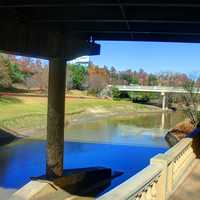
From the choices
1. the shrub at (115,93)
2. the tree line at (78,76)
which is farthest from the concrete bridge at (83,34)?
the shrub at (115,93)

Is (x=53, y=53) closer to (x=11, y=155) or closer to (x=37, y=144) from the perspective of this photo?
(x=11, y=155)

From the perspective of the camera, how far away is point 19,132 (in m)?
47.7

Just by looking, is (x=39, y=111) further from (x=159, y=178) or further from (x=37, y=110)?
(x=159, y=178)

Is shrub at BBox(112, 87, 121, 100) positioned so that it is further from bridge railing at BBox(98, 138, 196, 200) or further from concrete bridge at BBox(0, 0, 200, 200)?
bridge railing at BBox(98, 138, 196, 200)

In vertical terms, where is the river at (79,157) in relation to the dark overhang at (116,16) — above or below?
below

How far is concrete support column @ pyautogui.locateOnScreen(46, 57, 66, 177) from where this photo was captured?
20.0 m

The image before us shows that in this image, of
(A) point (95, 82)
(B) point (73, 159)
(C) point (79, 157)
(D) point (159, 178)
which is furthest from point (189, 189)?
(A) point (95, 82)

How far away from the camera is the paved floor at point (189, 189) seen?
9.70 metres

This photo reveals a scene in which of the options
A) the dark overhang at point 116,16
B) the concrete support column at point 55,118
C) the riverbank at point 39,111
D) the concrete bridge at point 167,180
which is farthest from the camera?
the riverbank at point 39,111

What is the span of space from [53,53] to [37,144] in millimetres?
22133

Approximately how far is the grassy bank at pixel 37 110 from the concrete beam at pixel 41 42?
95.8 feet

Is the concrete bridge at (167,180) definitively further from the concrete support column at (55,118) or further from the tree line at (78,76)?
the tree line at (78,76)

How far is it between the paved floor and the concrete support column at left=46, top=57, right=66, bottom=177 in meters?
9.11

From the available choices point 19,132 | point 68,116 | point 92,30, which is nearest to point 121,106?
point 68,116
